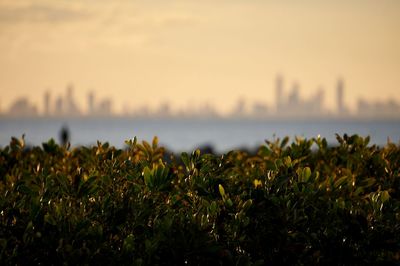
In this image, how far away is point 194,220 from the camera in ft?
15.2

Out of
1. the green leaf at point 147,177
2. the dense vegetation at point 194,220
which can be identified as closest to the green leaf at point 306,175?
the dense vegetation at point 194,220

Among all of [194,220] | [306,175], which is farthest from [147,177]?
[306,175]

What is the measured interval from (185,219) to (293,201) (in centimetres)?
85

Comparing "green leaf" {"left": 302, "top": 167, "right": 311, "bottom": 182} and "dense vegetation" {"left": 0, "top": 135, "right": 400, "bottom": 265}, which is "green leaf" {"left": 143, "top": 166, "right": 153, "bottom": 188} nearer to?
"dense vegetation" {"left": 0, "top": 135, "right": 400, "bottom": 265}

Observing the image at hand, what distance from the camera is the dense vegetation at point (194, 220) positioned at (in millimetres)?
4555

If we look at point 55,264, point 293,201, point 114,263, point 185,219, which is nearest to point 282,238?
point 293,201

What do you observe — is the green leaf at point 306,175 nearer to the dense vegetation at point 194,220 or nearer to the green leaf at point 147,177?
the dense vegetation at point 194,220

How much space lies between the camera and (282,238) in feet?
15.9

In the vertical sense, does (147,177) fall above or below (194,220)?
above

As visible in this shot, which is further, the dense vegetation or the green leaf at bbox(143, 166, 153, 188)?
the green leaf at bbox(143, 166, 153, 188)

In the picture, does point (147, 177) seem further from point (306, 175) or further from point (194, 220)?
point (306, 175)

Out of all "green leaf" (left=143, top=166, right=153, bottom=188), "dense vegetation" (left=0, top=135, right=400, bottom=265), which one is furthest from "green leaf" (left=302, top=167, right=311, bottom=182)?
"green leaf" (left=143, top=166, right=153, bottom=188)

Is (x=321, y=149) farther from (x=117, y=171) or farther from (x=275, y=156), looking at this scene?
(x=117, y=171)

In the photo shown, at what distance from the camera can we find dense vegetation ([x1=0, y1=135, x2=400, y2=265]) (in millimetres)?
4555
